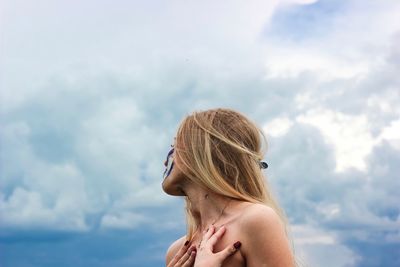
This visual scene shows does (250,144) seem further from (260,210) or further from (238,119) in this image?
(260,210)

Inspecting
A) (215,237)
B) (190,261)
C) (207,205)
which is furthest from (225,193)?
(190,261)

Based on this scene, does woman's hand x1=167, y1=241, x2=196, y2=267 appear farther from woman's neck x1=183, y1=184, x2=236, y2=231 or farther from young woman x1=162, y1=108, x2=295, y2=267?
woman's neck x1=183, y1=184, x2=236, y2=231

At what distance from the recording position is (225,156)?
5.25 meters

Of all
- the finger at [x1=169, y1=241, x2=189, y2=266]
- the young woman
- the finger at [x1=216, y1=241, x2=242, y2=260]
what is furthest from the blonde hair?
the finger at [x1=169, y1=241, x2=189, y2=266]

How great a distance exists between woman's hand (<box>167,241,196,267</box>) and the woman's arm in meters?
0.49

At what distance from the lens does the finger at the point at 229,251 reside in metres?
4.86

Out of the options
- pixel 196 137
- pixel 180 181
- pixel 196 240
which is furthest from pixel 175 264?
pixel 196 137

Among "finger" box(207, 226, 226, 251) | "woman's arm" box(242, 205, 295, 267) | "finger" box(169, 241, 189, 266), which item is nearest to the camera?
"woman's arm" box(242, 205, 295, 267)

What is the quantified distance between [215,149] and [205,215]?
0.53 metres

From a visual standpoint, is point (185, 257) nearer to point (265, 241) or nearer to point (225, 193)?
point (225, 193)

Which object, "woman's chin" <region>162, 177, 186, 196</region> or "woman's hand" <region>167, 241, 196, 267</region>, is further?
"woman's chin" <region>162, 177, 186, 196</region>

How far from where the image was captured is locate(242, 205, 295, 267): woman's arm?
4.78 metres

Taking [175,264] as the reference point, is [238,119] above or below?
above

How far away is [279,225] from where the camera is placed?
16.0 ft
